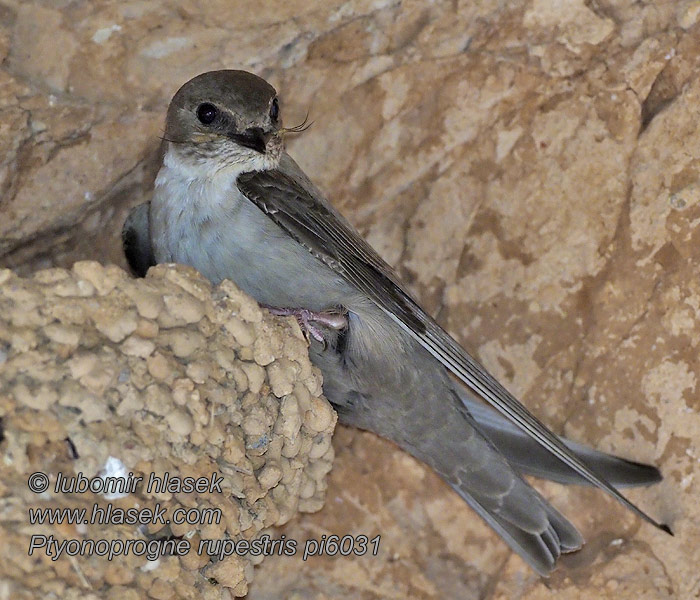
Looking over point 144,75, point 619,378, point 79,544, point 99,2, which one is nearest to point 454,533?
point 619,378

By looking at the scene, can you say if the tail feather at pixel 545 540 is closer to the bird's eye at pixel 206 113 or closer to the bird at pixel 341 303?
the bird at pixel 341 303

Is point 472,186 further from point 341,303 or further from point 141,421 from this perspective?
point 141,421

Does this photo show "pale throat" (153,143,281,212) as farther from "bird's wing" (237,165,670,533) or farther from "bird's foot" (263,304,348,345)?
"bird's foot" (263,304,348,345)

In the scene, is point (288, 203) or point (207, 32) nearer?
point (288, 203)

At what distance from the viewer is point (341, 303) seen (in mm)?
3289

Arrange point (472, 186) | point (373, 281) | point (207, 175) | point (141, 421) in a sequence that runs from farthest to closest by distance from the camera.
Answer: point (472, 186), point (207, 175), point (373, 281), point (141, 421)

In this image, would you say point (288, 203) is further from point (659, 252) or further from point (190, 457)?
point (659, 252)

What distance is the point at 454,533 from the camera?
12.2ft

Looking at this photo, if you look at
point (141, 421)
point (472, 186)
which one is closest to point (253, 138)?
point (472, 186)

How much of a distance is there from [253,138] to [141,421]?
108cm

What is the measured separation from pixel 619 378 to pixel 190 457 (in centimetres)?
157

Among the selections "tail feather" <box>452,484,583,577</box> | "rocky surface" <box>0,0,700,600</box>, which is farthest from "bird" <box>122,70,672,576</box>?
"rocky surface" <box>0,0,700,600</box>

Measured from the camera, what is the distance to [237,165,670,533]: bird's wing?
3.06 meters

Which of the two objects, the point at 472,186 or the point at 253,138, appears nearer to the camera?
the point at 253,138
